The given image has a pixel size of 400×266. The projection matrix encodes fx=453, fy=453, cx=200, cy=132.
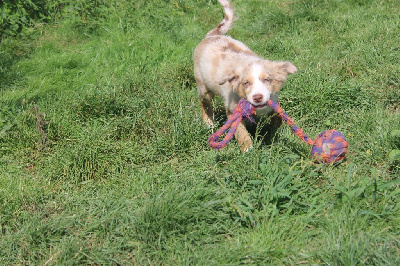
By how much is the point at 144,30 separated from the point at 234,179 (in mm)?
3930

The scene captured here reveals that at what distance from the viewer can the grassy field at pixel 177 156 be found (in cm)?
275

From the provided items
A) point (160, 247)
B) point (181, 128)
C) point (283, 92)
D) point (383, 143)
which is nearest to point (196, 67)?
point (283, 92)

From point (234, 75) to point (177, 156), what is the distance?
3.00 feet

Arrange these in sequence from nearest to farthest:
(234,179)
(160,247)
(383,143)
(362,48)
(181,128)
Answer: (160,247) < (234,179) < (383,143) < (181,128) < (362,48)

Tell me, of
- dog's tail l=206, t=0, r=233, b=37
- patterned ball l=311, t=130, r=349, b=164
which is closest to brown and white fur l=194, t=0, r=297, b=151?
dog's tail l=206, t=0, r=233, b=37

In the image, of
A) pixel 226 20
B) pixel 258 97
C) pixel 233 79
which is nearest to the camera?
pixel 258 97

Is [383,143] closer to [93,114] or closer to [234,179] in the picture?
[234,179]

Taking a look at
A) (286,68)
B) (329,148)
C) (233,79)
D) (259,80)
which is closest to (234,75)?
(233,79)

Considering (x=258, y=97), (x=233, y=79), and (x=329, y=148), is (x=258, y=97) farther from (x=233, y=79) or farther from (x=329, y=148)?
(x=329, y=148)

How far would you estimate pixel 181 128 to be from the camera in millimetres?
3881

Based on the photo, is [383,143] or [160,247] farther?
[383,143]

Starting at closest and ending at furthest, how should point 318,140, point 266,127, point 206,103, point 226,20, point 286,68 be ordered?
point 318,140 → point 286,68 → point 266,127 → point 206,103 → point 226,20

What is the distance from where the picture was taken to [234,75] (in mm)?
4090

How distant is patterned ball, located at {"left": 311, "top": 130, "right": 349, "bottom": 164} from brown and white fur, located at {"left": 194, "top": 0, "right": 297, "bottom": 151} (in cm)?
54
